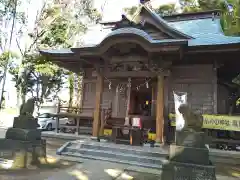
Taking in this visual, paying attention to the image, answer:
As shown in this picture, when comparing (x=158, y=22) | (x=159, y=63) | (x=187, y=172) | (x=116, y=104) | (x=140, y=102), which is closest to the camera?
(x=187, y=172)

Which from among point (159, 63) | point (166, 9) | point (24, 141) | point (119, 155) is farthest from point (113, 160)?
point (166, 9)

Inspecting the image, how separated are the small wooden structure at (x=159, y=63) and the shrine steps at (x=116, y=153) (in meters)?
1.67

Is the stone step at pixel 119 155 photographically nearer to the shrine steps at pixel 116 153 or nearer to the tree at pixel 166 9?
the shrine steps at pixel 116 153

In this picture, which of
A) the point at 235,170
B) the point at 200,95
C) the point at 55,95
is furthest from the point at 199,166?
the point at 55,95

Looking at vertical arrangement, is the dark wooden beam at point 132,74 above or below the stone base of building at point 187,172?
above

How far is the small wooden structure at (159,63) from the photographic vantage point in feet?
28.6

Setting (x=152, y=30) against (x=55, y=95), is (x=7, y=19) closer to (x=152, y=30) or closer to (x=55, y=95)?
(x=55, y=95)

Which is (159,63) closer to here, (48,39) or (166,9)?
(48,39)

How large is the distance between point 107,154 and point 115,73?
398cm

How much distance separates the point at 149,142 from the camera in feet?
28.8

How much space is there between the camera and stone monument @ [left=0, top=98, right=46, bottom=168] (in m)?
5.72

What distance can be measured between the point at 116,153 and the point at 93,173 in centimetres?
196

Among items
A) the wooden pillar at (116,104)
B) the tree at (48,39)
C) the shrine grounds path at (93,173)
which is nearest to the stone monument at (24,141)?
the shrine grounds path at (93,173)

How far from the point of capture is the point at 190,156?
4535 mm
